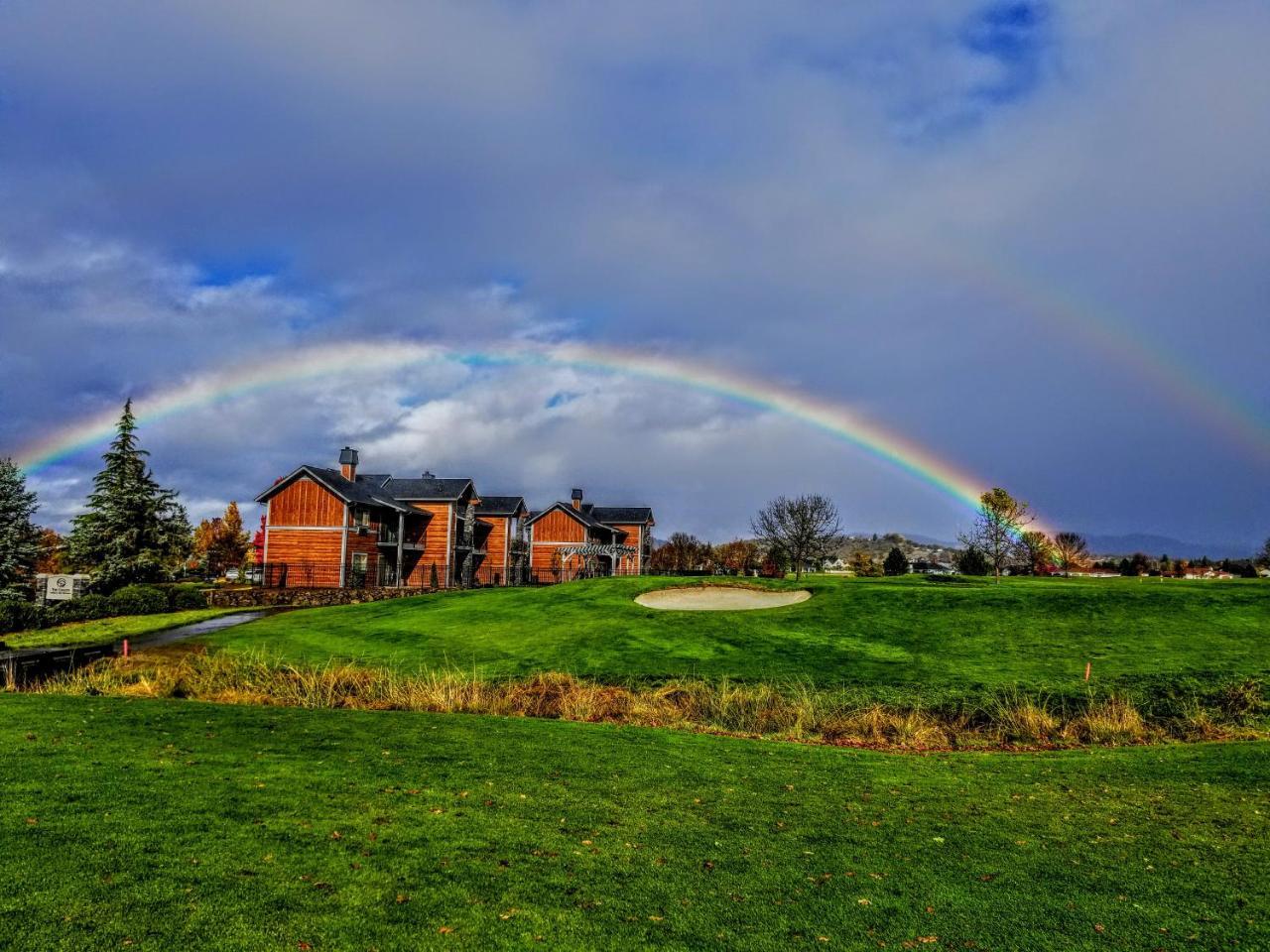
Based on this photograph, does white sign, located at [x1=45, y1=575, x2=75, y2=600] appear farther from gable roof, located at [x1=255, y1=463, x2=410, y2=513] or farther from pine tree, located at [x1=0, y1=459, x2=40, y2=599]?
gable roof, located at [x1=255, y1=463, x2=410, y2=513]

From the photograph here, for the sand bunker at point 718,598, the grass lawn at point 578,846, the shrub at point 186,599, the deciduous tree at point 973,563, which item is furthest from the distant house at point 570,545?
the grass lawn at point 578,846

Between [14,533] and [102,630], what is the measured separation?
53.4 ft

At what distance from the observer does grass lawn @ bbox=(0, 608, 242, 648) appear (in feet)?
95.3

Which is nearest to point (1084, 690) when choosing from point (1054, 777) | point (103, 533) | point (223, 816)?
point (1054, 777)

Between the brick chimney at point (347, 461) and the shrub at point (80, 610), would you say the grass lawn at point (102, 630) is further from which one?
the brick chimney at point (347, 461)

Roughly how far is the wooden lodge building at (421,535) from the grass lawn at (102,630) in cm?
1553

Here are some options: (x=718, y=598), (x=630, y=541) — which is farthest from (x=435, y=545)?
(x=718, y=598)

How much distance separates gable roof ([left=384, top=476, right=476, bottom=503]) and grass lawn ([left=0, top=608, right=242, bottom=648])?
2667 centimetres

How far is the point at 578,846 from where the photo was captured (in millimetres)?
8141

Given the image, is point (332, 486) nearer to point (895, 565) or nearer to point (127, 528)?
point (127, 528)

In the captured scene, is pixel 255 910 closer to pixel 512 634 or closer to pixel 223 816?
pixel 223 816

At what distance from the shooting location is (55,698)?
14578 mm

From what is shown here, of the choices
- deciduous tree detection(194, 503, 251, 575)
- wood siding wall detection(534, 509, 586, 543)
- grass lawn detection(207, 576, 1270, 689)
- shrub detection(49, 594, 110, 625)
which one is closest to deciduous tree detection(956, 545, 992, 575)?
wood siding wall detection(534, 509, 586, 543)

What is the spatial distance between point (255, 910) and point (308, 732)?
6996 mm
